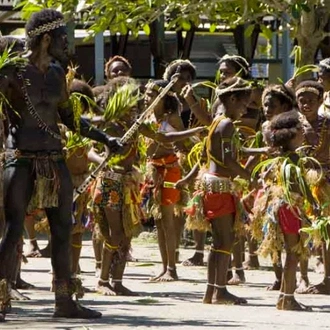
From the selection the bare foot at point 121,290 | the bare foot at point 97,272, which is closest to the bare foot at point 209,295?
the bare foot at point 121,290

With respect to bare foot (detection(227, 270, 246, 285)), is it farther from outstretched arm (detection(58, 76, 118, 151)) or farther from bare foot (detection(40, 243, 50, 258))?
outstretched arm (detection(58, 76, 118, 151))

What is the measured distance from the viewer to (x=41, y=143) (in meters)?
9.74

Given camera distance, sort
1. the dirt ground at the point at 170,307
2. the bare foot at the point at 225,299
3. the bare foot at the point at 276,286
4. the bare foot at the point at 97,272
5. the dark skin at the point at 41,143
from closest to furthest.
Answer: the dirt ground at the point at 170,307 → the dark skin at the point at 41,143 → the bare foot at the point at 225,299 → the bare foot at the point at 276,286 → the bare foot at the point at 97,272

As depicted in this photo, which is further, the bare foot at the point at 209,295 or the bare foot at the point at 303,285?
the bare foot at the point at 303,285

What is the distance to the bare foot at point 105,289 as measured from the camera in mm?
11734

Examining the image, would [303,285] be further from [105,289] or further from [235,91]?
[235,91]

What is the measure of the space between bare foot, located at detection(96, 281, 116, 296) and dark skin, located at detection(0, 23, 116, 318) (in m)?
1.83

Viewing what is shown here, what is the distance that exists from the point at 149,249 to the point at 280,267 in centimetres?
440

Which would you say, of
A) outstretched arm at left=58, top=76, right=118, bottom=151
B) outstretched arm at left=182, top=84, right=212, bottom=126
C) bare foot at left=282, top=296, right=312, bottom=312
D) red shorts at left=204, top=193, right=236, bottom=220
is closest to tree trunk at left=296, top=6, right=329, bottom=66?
outstretched arm at left=182, top=84, right=212, bottom=126

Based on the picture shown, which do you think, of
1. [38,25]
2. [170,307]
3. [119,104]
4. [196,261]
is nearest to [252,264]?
[196,261]

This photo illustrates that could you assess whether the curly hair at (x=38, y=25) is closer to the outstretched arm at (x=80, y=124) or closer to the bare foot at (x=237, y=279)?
the outstretched arm at (x=80, y=124)

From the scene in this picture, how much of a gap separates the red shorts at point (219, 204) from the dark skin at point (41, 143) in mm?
1400

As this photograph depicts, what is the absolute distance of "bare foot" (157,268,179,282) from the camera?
42.7ft

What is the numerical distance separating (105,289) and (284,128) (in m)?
2.06
